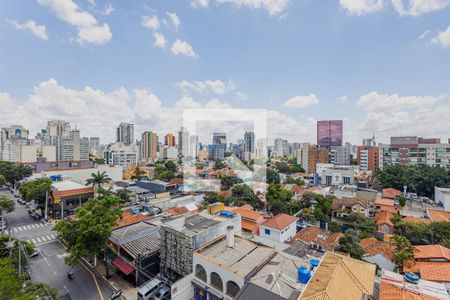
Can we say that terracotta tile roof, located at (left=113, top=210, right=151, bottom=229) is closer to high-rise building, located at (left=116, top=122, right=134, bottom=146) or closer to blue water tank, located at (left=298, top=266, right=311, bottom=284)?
blue water tank, located at (left=298, top=266, right=311, bottom=284)

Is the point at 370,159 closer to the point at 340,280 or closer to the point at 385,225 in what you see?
the point at 385,225

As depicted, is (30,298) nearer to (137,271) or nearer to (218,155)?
(137,271)

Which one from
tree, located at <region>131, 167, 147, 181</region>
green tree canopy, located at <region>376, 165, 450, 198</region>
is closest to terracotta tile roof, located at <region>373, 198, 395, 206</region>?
green tree canopy, located at <region>376, 165, 450, 198</region>

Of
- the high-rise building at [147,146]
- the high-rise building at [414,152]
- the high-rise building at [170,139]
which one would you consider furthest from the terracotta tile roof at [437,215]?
the high-rise building at [170,139]

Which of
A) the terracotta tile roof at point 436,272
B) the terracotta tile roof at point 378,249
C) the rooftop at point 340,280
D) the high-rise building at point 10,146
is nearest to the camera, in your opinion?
the rooftop at point 340,280

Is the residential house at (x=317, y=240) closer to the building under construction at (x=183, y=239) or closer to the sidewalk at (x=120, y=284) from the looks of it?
the building under construction at (x=183, y=239)

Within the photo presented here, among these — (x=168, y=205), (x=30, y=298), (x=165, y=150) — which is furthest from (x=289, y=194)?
(x=165, y=150)

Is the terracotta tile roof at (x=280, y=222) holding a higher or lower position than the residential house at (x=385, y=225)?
higher
